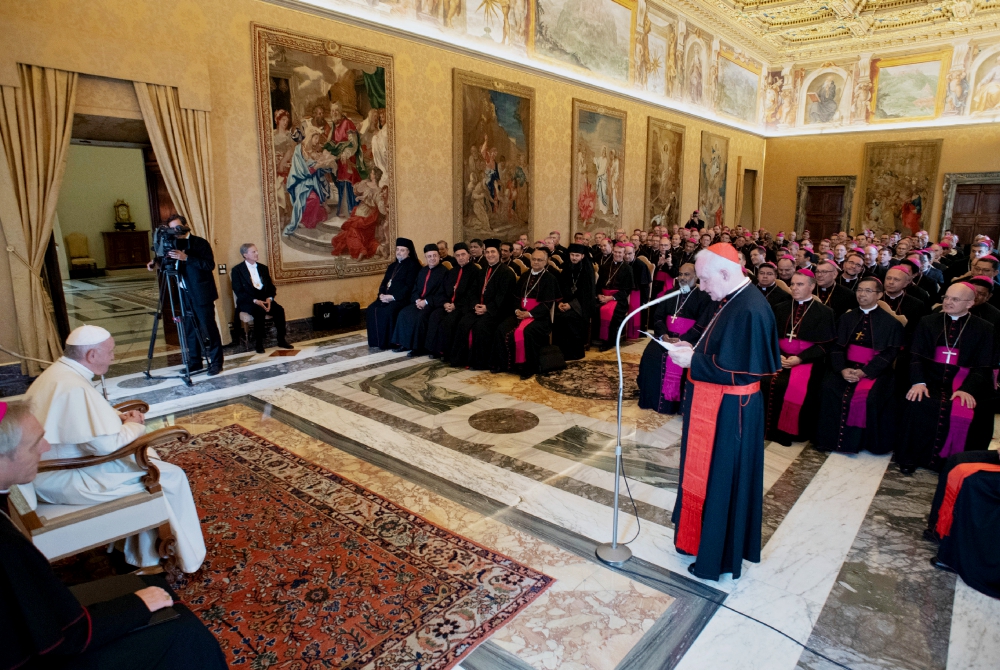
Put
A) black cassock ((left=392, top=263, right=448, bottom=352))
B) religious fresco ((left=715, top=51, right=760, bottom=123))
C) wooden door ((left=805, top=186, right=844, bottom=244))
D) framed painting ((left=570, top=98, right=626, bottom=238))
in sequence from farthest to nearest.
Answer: wooden door ((left=805, top=186, right=844, bottom=244)) < religious fresco ((left=715, top=51, right=760, bottom=123)) < framed painting ((left=570, top=98, right=626, bottom=238)) < black cassock ((left=392, top=263, right=448, bottom=352))

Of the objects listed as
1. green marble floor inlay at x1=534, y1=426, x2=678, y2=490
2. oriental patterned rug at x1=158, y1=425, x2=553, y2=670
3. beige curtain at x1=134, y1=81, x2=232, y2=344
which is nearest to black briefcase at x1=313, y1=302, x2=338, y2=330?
beige curtain at x1=134, y1=81, x2=232, y2=344

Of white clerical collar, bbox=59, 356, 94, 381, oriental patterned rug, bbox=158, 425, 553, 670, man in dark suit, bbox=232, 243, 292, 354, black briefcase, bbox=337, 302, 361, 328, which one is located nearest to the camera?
oriental patterned rug, bbox=158, 425, 553, 670

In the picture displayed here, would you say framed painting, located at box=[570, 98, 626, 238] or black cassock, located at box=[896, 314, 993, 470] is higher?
framed painting, located at box=[570, 98, 626, 238]

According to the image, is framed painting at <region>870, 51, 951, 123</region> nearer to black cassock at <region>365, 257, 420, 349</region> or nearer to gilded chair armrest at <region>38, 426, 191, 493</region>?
black cassock at <region>365, 257, 420, 349</region>

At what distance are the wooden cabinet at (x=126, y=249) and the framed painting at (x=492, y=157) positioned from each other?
1138 cm

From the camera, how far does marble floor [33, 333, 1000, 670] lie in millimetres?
2789

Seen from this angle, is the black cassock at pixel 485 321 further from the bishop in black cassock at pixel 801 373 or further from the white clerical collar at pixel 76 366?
the white clerical collar at pixel 76 366

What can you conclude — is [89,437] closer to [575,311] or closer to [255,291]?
[255,291]

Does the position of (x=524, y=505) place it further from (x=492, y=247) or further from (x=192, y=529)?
(x=492, y=247)

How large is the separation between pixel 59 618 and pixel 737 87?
22765 millimetres

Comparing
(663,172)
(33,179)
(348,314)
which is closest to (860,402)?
(348,314)

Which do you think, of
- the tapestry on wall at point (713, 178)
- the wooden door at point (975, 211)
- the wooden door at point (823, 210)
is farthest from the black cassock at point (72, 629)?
the wooden door at point (823, 210)

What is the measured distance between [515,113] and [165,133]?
6.77 metres

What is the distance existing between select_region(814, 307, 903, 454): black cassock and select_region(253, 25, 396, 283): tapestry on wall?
281 inches
